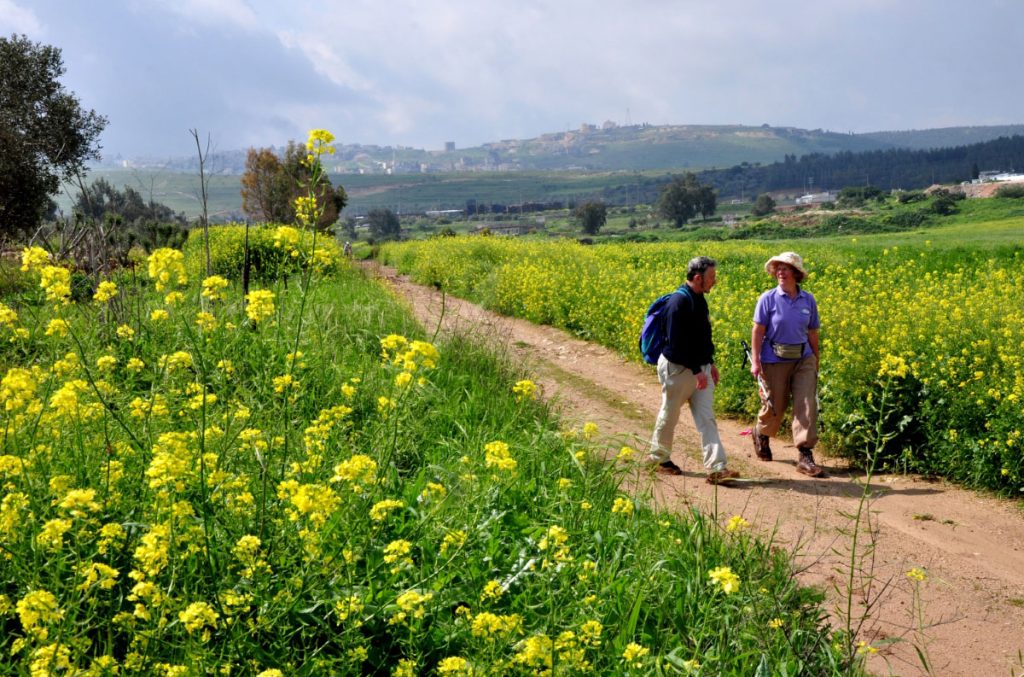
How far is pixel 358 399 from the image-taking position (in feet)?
19.2

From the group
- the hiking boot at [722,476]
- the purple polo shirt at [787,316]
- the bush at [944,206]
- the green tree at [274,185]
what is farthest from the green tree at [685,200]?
the hiking boot at [722,476]

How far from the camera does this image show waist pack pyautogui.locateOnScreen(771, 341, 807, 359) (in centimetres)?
726

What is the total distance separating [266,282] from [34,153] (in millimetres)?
9381

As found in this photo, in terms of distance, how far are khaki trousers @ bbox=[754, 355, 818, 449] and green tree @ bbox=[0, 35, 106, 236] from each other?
661 inches

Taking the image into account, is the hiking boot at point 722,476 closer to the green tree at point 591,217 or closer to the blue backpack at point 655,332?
the blue backpack at point 655,332

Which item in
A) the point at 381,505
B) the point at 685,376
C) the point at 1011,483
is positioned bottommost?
the point at 1011,483

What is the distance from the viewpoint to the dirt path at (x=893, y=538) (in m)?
4.33

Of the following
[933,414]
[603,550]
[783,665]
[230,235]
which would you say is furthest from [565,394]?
[230,235]

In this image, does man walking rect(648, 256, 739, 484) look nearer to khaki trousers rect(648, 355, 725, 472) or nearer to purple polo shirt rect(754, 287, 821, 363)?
khaki trousers rect(648, 355, 725, 472)

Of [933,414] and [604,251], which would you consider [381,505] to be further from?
[604,251]

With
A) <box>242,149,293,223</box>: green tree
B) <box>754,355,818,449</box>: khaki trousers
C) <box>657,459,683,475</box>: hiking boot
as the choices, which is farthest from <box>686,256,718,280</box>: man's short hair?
<box>242,149,293,223</box>: green tree

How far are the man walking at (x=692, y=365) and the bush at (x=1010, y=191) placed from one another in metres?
61.4

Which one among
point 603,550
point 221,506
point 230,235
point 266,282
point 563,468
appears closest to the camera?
point 221,506

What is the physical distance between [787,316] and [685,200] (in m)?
91.7
